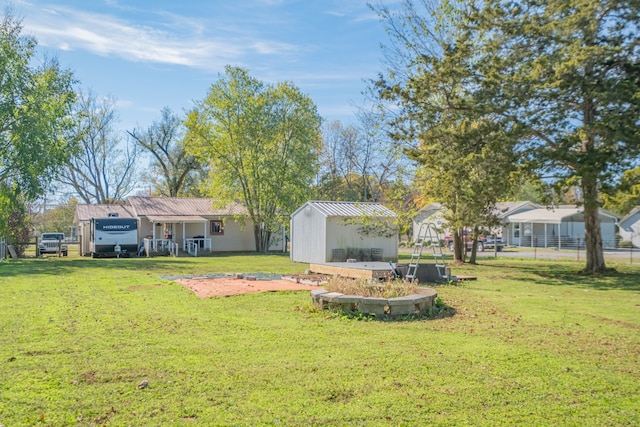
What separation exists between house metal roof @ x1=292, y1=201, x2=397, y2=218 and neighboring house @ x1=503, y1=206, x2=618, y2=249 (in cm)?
2013

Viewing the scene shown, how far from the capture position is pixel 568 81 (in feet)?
53.5

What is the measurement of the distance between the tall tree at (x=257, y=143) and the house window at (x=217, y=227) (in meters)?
1.71

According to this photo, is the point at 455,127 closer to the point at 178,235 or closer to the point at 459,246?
the point at 459,246

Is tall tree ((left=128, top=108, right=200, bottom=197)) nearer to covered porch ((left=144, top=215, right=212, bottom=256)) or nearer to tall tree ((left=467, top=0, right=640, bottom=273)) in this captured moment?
covered porch ((left=144, top=215, right=212, bottom=256))

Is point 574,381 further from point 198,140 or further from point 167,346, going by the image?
point 198,140

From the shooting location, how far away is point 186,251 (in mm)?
32375

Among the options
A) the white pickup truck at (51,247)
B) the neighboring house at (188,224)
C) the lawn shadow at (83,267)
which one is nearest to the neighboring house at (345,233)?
the lawn shadow at (83,267)

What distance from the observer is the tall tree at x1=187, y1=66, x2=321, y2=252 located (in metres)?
34.2

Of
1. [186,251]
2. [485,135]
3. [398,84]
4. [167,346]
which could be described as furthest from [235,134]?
[167,346]

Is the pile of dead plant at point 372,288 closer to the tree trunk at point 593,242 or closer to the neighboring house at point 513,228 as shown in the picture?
the tree trunk at point 593,242

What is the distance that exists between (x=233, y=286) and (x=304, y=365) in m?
7.44

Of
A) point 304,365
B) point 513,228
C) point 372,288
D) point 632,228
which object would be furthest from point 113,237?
point 632,228

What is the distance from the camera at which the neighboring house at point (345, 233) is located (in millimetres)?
23266

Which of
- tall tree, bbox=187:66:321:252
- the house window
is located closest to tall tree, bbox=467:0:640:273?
tall tree, bbox=187:66:321:252
